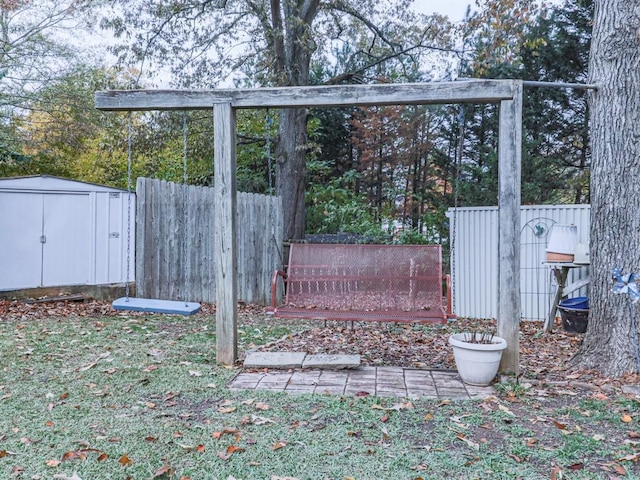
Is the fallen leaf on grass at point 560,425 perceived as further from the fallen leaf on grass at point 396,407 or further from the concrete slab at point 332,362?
the concrete slab at point 332,362

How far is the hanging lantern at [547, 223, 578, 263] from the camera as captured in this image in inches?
205

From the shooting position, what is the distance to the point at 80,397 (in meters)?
3.00

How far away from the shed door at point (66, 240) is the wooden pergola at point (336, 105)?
3.42m

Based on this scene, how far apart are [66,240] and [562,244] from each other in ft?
20.3

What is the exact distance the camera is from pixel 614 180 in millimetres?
3459

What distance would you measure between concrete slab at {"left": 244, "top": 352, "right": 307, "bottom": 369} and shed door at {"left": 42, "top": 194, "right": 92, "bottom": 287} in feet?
13.1

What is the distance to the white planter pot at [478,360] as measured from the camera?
3230mm

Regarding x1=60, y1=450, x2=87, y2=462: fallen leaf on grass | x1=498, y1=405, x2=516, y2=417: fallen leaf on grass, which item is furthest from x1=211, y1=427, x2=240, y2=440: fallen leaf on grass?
x1=498, y1=405, x2=516, y2=417: fallen leaf on grass

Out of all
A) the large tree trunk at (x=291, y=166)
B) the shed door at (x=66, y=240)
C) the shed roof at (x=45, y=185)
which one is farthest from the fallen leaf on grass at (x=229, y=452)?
the large tree trunk at (x=291, y=166)

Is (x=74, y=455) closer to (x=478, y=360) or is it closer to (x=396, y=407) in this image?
(x=396, y=407)

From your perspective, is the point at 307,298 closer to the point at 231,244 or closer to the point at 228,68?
the point at 231,244

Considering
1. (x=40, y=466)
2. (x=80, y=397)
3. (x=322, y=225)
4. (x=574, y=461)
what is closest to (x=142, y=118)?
(x=322, y=225)

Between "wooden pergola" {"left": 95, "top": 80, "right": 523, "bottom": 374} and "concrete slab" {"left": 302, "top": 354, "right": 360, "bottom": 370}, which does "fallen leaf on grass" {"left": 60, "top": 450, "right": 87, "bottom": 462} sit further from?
"concrete slab" {"left": 302, "top": 354, "right": 360, "bottom": 370}

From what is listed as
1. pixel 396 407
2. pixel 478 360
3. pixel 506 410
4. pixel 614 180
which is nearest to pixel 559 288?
pixel 614 180
